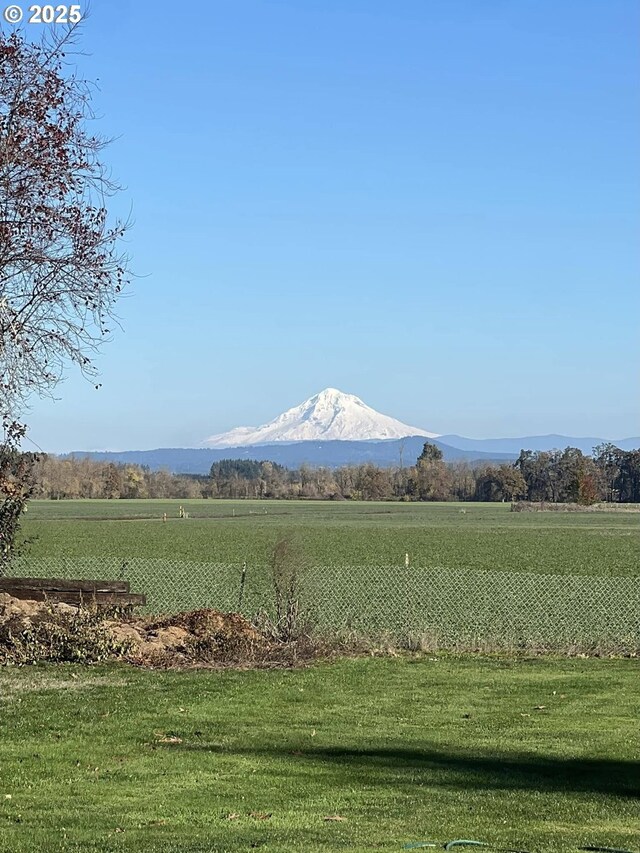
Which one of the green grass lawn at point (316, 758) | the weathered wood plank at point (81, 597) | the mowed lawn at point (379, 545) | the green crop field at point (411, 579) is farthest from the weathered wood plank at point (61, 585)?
the mowed lawn at point (379, 545)

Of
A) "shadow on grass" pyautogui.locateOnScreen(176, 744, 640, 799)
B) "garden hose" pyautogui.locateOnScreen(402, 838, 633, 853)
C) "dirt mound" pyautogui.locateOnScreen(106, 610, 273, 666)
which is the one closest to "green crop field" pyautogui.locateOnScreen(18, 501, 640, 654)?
"dirt mound" pyautogui.locateOnScreen(106, 610, 273, 666)

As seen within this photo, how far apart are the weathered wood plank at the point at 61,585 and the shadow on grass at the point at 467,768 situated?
685cm

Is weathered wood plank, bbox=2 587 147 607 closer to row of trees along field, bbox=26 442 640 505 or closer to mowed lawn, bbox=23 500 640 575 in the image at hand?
mowed lawn, bbox=23 500 640 575

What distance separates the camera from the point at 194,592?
26.6m

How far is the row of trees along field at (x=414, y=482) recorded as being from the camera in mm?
158625

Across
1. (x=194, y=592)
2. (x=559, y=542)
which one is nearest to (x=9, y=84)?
(x=194, y=592)

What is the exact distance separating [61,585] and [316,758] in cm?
817

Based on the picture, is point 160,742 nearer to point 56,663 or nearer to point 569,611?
point 56,663

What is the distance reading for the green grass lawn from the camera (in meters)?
7.20

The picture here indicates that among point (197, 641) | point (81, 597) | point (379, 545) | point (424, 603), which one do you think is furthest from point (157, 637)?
point (379, 545)

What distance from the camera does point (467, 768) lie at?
9203 millimetres

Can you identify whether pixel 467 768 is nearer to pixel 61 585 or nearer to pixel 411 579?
pixel 61 585

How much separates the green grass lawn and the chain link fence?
2469mm

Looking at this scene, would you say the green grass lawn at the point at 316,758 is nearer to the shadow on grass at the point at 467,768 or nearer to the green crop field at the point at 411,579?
the shadow on grass at the point at 467,768
